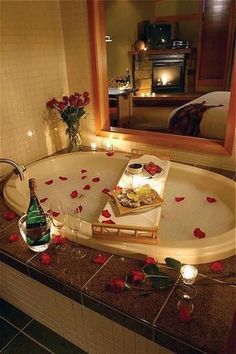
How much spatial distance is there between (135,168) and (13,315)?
1.26m

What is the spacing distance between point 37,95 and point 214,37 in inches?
197

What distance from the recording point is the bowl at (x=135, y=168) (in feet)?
6.89

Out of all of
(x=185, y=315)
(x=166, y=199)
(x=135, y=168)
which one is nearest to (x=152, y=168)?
(x=135, y=168)

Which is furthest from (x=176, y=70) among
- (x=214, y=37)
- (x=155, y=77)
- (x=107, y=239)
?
(x=107, y=239)

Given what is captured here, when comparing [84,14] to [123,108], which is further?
[123,108]

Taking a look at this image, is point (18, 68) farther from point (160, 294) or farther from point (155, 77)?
point (155, 77)

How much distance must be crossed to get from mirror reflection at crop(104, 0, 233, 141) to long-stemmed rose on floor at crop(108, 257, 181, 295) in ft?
13.5

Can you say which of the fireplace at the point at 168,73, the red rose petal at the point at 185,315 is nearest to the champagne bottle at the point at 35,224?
the red rose petal at the point at 185,315

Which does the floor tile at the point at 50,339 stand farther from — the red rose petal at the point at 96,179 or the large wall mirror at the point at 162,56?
the large wall mirror at the point at 162,56

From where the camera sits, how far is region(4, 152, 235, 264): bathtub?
129cm

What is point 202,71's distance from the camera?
6.23 meters

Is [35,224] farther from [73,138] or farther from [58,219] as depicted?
[73,138]

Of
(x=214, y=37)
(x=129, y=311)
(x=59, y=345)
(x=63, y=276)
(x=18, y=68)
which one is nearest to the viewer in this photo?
(x=129, y=311)

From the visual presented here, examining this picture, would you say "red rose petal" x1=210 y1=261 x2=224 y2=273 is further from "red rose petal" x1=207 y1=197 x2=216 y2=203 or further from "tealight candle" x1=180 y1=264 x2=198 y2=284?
"red rose petal" x1=207 y1=197 x2=216 y2=203
